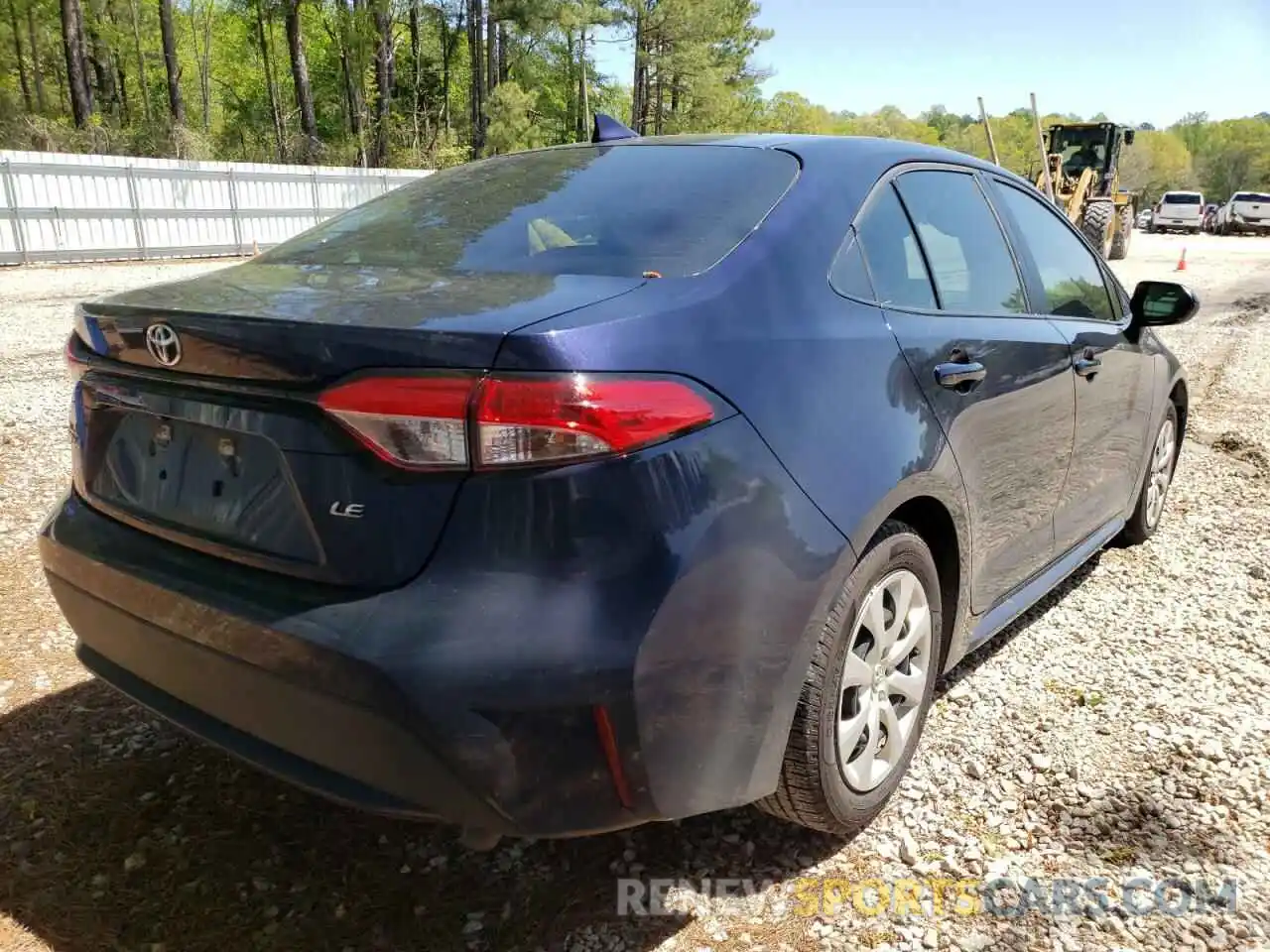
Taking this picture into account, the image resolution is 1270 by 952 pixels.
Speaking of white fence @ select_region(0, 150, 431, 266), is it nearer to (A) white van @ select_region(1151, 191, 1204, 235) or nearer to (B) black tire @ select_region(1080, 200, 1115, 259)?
(B) black tire @ select_region(1080, 200, 1115, 259)

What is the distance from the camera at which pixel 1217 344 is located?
36.4 feet

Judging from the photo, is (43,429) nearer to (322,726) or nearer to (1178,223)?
(322,726)

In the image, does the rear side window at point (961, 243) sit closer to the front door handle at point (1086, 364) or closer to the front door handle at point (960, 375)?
the front door handle at point (960, 375)

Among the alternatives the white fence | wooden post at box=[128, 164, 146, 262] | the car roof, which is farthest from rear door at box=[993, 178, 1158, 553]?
wooden post at box=[128, 164, 146, 262]

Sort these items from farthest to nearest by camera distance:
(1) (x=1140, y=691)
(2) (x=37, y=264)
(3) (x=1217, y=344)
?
(2) (x=37, y=264)
(3) (x=1217, y=344)
(1) (x=1140, y=691)

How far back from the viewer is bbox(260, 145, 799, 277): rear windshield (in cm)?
214

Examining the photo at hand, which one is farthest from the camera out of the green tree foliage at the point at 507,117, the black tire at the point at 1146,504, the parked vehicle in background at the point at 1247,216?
the parked vehicle in background at the point at 1247,216

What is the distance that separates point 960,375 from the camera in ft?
8.11

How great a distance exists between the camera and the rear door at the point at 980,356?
2.43 meters

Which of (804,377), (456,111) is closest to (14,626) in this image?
(804,377)

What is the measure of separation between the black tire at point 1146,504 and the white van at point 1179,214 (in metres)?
44.5

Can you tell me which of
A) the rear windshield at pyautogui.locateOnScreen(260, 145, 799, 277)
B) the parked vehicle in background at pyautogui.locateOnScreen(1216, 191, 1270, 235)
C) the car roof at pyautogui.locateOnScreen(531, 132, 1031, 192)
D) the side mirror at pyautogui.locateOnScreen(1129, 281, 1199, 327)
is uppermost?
the car roof at pyautogui.locateOnScreen(531, 132, 1031, 192)

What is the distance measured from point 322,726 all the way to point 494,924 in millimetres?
690

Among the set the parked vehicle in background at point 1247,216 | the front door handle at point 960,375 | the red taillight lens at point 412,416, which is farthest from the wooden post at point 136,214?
the parked vehicle in background at point 1247,216
